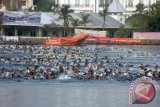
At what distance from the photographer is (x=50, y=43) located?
9725cm

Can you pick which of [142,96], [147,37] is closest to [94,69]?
[142,96]

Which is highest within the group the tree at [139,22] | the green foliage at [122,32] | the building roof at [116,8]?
the building roof at [116,8]

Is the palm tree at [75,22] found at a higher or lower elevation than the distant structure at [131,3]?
lower

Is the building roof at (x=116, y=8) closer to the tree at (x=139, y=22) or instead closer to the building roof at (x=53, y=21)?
the building roof at (x=53, y=21)

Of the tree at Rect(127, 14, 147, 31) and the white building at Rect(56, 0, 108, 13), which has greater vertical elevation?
the white building at Rect(56, 0, 108, 13)

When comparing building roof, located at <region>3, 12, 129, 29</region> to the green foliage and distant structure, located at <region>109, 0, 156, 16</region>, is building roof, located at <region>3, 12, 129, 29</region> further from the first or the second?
distant structure, located at <region>109, 0, 156, 16</region>

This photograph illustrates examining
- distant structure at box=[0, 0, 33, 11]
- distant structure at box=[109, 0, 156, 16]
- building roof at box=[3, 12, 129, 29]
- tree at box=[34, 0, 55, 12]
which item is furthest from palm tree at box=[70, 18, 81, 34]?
distant structure at box=[0, 0, 33, 11]

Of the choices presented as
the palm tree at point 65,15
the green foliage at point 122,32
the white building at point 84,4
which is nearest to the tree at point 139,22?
the green foliage at point 122,32

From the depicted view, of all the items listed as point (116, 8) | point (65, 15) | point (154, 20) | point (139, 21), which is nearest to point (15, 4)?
point (116, 8)

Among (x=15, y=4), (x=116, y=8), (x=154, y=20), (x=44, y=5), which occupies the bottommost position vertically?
(x=154, y=20)

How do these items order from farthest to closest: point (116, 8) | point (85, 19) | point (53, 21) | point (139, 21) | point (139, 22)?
point (116, 8), point (139, 21), point (139, 22), point (85, 19), point (53, 21)

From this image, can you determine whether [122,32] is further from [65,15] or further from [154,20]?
[65,15]

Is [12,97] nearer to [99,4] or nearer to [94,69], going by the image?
[94,69]

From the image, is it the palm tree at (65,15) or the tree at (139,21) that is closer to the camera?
the palm tree at (65,15)
